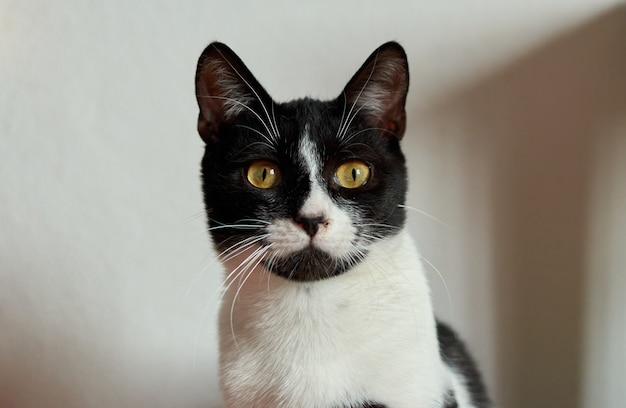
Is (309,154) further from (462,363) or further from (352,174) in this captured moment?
(462,363)

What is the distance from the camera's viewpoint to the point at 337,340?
0.79 m

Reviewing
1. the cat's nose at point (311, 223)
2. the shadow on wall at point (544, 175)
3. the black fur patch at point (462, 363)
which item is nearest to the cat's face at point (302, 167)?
the cat's nose at point (311, 223)

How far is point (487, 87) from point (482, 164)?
177 millimetres

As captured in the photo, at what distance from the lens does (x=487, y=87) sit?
1252 millimetres

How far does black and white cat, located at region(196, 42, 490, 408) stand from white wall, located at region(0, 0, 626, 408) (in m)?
0.41

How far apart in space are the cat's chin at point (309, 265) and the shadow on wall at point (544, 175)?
621mm

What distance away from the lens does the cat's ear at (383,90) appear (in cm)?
81

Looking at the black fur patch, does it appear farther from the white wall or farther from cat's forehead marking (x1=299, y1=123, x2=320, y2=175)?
cat's forehead marking (x1=299, y1=123, x2=320, y2=175)

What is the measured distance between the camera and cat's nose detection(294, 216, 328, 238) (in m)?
0.71

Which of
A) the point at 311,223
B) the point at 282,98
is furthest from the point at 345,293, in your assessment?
the point at 282,98

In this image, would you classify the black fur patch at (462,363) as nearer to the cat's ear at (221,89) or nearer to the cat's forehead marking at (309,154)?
the cat's forehead marking at (309,154)

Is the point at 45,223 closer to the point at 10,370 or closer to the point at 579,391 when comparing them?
the point at 10,370

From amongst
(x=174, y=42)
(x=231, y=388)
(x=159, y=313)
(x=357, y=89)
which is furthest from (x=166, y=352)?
(x=357, y=89)

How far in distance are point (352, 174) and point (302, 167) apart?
0.08 metres
